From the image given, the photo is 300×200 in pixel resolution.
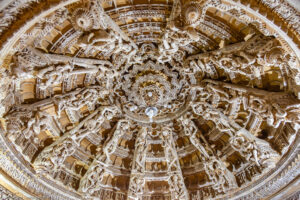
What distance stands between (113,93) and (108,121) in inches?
34.8

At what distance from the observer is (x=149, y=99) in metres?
8.45

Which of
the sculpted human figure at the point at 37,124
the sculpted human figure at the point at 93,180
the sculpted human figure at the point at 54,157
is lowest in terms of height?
the sculpted human figure at the point at 93,180

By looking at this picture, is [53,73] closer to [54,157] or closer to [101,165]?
[54,157]

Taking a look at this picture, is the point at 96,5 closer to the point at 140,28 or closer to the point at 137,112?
the point at 140,28

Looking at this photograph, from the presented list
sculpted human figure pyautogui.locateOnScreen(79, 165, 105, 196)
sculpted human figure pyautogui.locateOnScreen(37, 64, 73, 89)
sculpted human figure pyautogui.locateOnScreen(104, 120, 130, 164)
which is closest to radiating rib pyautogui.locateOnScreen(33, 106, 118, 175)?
sculpted human figure pyautogui.locateOnScreen(104, 120, 130, 164)

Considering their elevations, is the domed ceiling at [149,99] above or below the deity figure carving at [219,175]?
above

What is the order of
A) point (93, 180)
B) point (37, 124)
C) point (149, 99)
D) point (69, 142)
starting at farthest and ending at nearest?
point (149, 99)
point (93, 180)
point (69, 142)
point (37, 124)

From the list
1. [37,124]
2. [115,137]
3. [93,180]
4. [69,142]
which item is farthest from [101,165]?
[37,124]

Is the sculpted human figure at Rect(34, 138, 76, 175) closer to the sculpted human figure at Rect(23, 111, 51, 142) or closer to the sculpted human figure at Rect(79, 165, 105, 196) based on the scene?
the sculpted human figure at Rect(23, 111, 51, 142)

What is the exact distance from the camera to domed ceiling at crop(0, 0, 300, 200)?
6.05 metres

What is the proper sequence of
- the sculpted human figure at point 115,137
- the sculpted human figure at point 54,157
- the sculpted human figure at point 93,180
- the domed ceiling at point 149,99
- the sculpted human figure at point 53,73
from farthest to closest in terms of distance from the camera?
the sculpted human figure at point 115,137 < the sculpted human figure at point 93,180 < the sculpted human figure at point 54,157 < the sculpted human figure at point 53,73 < the domed ceiling at point 149,99

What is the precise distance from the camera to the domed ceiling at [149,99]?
6.05 meters

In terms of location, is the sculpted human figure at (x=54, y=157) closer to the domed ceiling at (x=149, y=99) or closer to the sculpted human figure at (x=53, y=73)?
the domed ceiling at (x=149, y=99)

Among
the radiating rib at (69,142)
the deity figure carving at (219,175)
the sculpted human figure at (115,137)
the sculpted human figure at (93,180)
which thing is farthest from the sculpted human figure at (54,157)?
the deity figure carving at (219,175)
